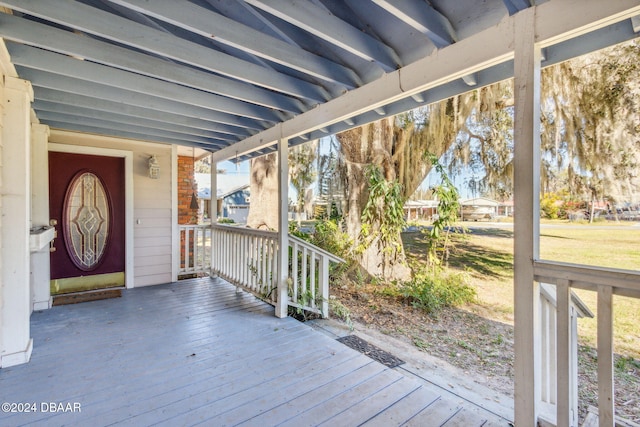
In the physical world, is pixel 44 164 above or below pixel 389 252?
above

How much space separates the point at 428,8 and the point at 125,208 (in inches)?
184

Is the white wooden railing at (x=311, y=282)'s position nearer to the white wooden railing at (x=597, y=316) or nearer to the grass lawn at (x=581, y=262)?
the white wooden railing at (x=597, y=316)

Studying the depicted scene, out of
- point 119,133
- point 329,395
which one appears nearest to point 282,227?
point 329,395

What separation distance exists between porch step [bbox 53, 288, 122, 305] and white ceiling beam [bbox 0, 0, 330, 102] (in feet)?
11.6

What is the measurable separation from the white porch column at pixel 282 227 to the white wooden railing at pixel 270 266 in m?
0.09

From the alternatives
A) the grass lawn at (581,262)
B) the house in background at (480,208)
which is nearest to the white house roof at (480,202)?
the house in background at (480,208)

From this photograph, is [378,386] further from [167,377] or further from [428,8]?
[428,8]

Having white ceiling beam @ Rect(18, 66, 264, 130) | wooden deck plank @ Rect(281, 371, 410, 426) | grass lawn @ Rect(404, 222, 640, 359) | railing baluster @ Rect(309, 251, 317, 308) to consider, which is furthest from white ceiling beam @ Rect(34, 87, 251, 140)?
grass lawn @ Rect(404, 222, 640, 359)

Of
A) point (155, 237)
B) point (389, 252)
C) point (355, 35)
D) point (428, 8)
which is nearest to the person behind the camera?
point (428, 8)

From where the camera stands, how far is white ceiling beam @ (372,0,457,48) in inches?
64.1

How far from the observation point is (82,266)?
4301 mm

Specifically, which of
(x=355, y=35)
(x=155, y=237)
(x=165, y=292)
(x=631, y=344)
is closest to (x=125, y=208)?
(x=155, y=237)

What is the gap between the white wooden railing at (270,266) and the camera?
3.60 m

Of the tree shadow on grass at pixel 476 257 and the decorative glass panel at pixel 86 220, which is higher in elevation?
the decorative glass panel at pixel 86 220
